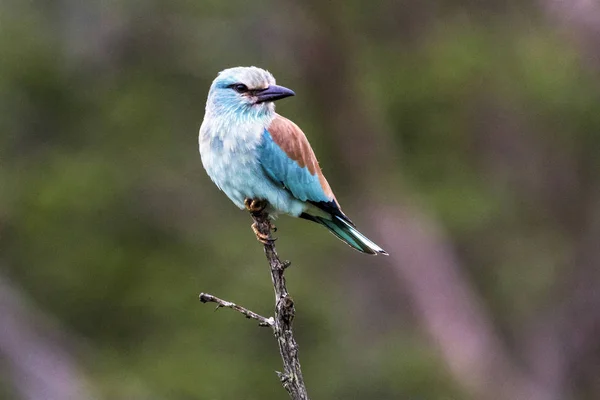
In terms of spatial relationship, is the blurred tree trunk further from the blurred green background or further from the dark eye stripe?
the dark eye stripe

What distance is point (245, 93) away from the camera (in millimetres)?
5098

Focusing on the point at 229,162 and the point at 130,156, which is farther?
the point at 130,156

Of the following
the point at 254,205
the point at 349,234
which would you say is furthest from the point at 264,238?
the point at 349,234

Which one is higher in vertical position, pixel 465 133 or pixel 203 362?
pixel 465 133

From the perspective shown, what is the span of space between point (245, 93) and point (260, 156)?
0.34 m

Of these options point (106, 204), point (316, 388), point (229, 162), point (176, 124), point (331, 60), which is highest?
point (229, 162)

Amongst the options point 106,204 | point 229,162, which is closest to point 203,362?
point 106,204

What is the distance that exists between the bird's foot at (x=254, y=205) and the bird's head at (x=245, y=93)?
1.39 ft

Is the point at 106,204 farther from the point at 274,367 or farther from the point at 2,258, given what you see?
the point at 274,367

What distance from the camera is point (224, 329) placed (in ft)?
40.9

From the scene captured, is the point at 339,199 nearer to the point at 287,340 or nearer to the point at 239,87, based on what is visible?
the point at 239,87

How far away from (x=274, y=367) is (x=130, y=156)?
2.95 metres

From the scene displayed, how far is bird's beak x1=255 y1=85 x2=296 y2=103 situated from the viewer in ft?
16.2

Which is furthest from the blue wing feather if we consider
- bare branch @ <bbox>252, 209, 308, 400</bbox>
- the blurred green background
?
the blurred green background
